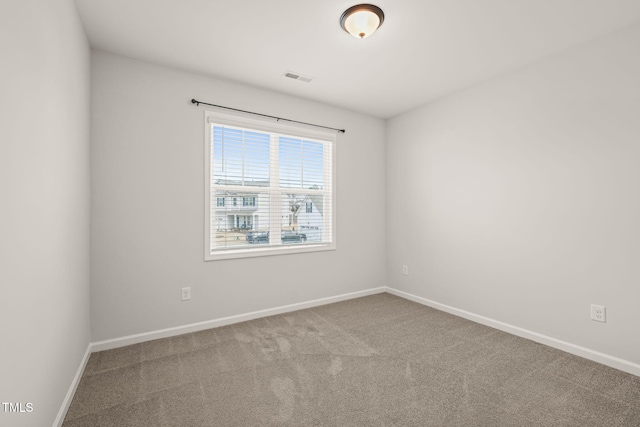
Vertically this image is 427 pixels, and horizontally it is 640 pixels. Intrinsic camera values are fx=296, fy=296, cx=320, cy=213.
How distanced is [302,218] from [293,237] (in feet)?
0.90

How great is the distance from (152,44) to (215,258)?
6.62 feet

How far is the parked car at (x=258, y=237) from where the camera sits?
3402 millimetres

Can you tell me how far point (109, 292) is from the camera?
262 cm

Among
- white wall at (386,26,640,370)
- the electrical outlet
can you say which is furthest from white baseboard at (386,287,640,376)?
the electrical outlet

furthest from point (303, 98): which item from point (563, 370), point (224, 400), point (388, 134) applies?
point (563, 370)

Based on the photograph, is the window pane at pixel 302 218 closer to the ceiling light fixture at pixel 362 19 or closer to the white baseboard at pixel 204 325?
the white baseboard at pixel 204 325

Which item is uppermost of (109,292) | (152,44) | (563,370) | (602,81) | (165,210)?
(152,44)

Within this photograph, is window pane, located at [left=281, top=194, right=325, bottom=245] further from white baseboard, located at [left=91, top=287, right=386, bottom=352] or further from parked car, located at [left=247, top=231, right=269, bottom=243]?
white baseboard, located at [left=91, top=287, right=386, bottom=352]

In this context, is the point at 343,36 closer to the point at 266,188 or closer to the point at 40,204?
the point at 266,188

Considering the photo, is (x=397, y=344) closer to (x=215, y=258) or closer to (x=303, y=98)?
(x=215, y=258)

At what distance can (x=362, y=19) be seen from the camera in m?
2.10

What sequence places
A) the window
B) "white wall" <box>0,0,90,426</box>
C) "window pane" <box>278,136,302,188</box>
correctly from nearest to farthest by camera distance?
"white wall" <box>0,0,90,426</box>, the window, "window pane" <box>278,136,302,188</box>

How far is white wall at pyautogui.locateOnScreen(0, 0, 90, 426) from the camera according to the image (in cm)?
110

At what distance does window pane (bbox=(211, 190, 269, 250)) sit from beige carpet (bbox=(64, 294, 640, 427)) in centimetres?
93
